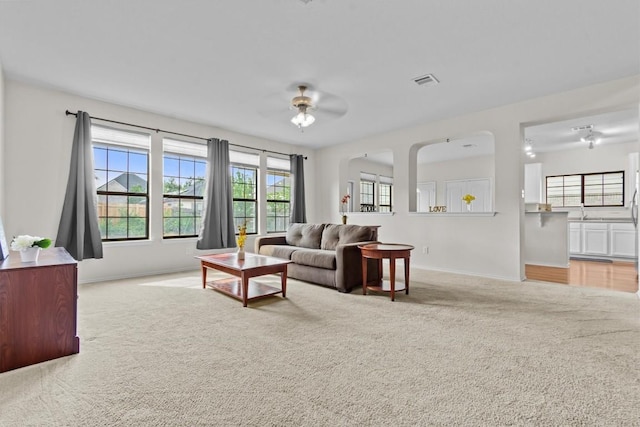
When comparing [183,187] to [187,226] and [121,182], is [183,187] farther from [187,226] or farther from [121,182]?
[121,182]

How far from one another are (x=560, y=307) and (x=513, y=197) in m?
1.79

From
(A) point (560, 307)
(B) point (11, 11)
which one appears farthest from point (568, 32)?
(B) point (11, 11)

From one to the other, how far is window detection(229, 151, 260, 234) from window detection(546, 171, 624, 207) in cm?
711

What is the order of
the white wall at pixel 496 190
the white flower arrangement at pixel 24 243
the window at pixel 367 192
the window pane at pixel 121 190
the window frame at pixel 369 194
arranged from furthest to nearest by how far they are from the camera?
the window at pixel 367 192 < the window frame at pixel 369 194 < the window pane at pixel 121 190 < the white wall at pixel 496 190 < the white flower arrangement at pixel 24 243

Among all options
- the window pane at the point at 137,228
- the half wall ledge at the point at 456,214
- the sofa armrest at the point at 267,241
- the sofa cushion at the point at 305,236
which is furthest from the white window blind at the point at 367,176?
the window pane at the point at 137,228

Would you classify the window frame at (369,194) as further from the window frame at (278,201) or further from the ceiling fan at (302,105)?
the ceiling fan at (302,105)

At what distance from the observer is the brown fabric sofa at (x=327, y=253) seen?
3.88 meters

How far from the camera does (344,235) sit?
4504mm

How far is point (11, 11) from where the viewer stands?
2.47 meters

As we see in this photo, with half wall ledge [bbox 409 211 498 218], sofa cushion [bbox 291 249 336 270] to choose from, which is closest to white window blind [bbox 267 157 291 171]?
sofa cushion [bbox 291 249 336 270]

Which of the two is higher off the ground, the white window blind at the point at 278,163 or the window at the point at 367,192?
the white window blind at the point at 278,163

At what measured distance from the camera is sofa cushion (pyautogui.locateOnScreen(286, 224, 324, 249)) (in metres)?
5.00

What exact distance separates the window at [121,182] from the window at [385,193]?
250 inches

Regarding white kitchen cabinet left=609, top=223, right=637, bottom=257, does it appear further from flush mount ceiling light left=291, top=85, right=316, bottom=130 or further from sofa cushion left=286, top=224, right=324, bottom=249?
flush mount ceiling light left=291, top=85, right=316, bottom=130
